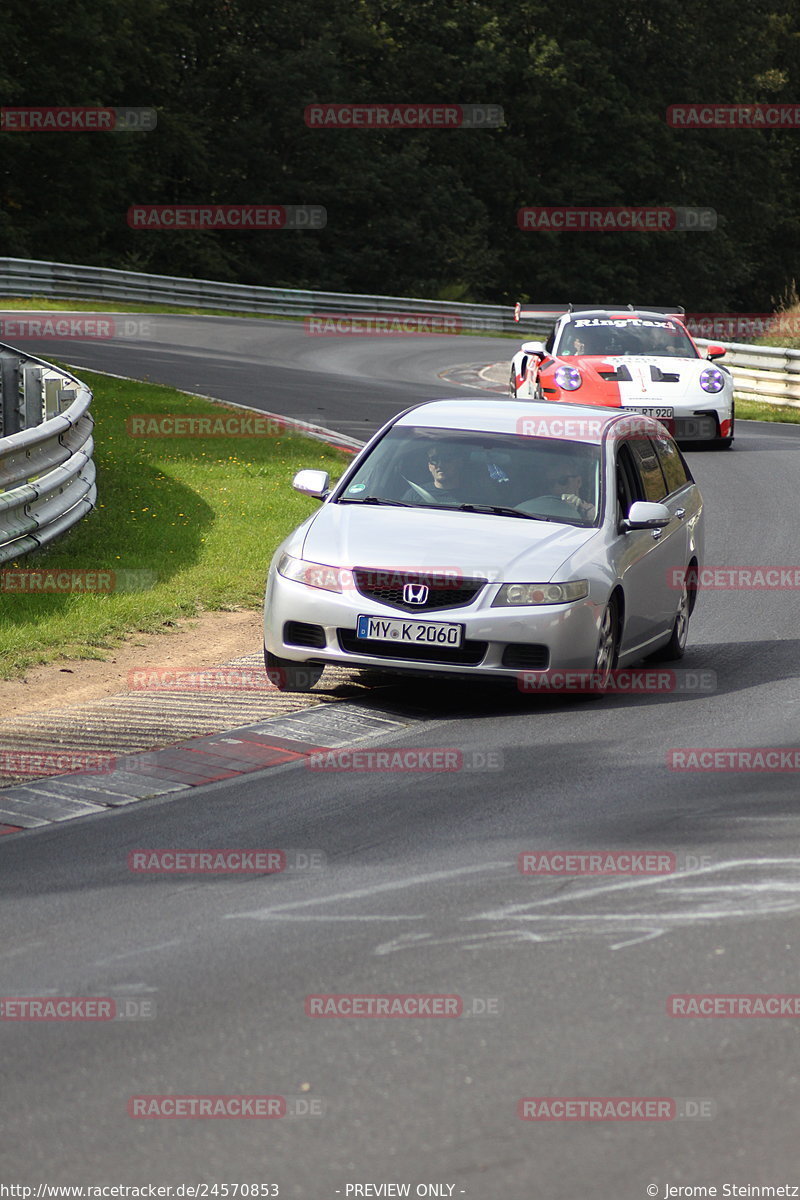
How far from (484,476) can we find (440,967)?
5.14 metres

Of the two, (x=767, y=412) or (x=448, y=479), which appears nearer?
(x=448, y=479)

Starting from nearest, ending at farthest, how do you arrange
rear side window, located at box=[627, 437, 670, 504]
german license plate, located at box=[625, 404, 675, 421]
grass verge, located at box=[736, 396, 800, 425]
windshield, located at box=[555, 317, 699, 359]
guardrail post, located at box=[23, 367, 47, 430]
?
rear side window, located at box=[627, 437, 670, 504] → guardrail post, located at box=[23, 367, 47, 430] → german license plate, located at box=[625, 404, 675, 421] → windshield, located at box=[555, 317, 699, 359] → grass verge, located at box=[736, 396, 800, 425]

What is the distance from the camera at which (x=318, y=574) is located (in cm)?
927

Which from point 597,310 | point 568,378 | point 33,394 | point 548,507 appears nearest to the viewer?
point 548,507

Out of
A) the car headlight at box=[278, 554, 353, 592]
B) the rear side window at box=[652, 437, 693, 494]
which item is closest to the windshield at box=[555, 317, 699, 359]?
the rear side window at box=[652, 437, 693, 494]

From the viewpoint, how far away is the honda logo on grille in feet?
29.6

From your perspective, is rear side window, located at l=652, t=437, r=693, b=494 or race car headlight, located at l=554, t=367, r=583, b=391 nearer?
rear side window, located at l=652, t=437, r=693, b=494

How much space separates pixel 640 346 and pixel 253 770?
1479 cm

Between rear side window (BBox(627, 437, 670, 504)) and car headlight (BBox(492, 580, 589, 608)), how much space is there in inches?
65.2

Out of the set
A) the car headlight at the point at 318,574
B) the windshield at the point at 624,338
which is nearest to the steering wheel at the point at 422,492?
the car headlight at the point at 318,574

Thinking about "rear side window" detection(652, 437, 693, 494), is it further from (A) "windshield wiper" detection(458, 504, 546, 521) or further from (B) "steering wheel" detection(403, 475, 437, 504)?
(B) "steering wheel" detection(403, 475, 437, 504)

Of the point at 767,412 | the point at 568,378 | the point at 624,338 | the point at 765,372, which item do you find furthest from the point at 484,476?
the point at 765,372

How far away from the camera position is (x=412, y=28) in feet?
207

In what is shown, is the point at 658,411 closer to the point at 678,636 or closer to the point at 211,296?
the point at 678,636
